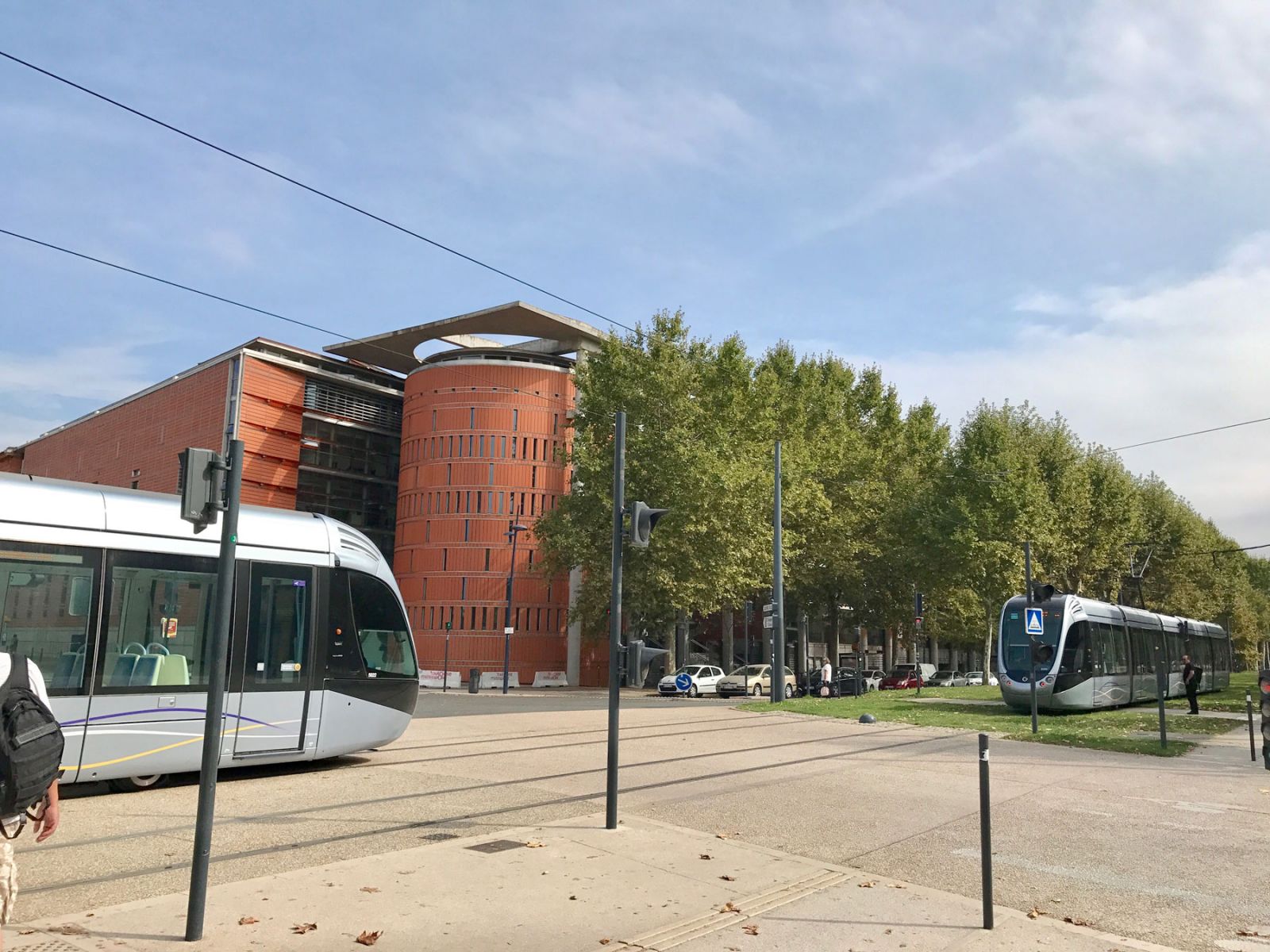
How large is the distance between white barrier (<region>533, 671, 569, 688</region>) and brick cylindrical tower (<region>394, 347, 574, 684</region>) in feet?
2.05

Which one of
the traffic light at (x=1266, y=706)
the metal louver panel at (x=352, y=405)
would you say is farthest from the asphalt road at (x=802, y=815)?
the metal louver panel at (x=352, y=405)

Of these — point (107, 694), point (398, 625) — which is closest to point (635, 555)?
point (398, 625)

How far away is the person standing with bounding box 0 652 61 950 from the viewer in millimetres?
3895

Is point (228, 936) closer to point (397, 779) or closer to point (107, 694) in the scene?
point (107, 694)

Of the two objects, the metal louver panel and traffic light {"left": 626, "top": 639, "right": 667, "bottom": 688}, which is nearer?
traffic light {"left": 626, "top": 639, "right": 667, "bottom": 688}

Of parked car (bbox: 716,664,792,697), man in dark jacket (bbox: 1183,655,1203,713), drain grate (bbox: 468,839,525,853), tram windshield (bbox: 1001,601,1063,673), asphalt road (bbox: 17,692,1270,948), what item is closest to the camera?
asphalt road (bbox: 17,692,1270,948)

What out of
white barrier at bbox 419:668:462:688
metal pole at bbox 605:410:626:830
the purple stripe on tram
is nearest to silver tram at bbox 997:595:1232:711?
metal pole at bbox 605:410:626:830

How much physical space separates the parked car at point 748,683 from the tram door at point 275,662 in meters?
31.9

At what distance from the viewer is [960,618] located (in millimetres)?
59031

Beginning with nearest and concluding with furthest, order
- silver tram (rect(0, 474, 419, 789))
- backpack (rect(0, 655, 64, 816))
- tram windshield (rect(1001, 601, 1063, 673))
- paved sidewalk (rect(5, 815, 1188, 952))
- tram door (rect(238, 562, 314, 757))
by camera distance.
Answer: backpack (rect(0, 655, 64, 816)) → paved sidewalk (rect(5, 815, 1188, 952)) → silver tram (rect(0, 474, 419, 789)) → tram door (rect(238, 562, 314, 757)) → tram windshield (rect(1001, 601, 1063, 673))

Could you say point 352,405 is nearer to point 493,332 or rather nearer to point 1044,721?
point 493,332

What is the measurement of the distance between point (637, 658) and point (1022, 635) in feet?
63.4

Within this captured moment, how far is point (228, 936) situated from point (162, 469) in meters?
70.2

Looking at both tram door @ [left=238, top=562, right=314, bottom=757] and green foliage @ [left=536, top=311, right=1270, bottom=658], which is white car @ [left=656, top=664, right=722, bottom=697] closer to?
green foliage @ [left=536, top=311, right=1270, bottom=658]
